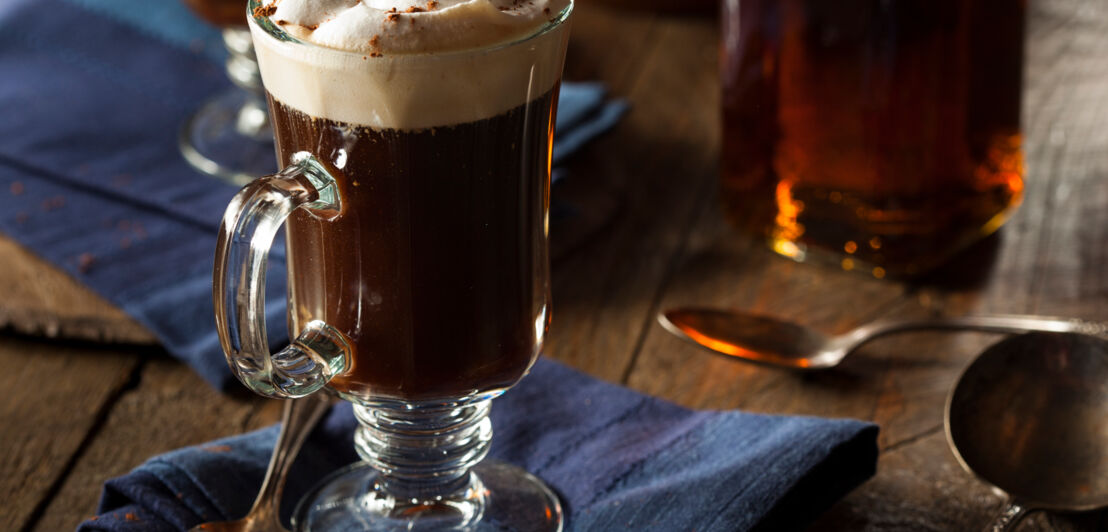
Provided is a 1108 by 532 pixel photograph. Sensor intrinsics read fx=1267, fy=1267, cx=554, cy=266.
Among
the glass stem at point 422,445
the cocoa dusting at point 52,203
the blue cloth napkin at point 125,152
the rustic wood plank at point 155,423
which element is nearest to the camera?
the glass stem at point 422,445

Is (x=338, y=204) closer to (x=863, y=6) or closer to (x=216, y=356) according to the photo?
(x=216, y=356)

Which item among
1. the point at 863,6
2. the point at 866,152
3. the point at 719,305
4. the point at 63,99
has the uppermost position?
the point at 863,6

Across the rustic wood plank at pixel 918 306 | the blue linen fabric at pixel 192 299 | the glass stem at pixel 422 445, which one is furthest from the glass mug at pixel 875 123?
the glass stem at pixel 422 445

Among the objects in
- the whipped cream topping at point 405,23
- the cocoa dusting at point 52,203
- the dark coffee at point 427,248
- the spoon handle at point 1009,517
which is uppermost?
the whipped cream topping at point 405,23

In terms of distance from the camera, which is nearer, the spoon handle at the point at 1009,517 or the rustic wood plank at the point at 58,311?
the spoon handle at the point at 1009,517

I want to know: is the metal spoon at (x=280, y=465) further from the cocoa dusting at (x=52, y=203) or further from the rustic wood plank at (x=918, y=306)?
the cocoa dusting at (x=52, y=203)

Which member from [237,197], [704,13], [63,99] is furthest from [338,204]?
[704,13]

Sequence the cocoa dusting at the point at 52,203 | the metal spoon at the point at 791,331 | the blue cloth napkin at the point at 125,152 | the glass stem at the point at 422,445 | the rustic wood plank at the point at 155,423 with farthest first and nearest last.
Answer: the cocoa dusting at the point at 52,203 → the blue cloth napkin at the point at 125,152 → the metal spoon at the point at 791,331 → the rustic wood plank at the point at 155,423 → the glass stem at the point at 422,445

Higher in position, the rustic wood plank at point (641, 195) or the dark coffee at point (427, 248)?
the dark coffee at point (427, 248)
